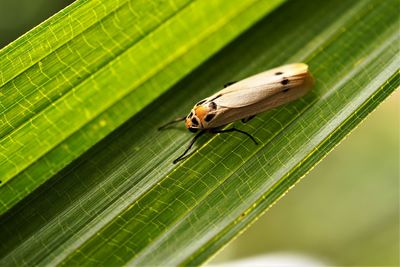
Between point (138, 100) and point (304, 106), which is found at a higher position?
point (138, 100)

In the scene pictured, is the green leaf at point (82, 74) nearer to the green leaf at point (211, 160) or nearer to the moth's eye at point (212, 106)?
the green leaf at point (211, 160)

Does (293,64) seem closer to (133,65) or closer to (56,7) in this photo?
(133,65)

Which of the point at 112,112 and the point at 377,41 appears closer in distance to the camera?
the point at 112,112

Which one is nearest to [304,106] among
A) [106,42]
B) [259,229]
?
[259,229]

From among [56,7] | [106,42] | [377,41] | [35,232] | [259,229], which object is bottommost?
[259,229]

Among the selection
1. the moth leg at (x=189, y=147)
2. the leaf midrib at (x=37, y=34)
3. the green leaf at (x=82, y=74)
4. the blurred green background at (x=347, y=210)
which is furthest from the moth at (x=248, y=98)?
the leaf midrib at (x=37, y=34)

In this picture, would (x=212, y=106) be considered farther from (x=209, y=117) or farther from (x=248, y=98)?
(x=248, y=98)

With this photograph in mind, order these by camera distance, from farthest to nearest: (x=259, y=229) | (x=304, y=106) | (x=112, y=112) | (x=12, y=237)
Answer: (x=259, y=229) → (x=304, y=106) → (x=112, y=112) → (x=12, y=237)
